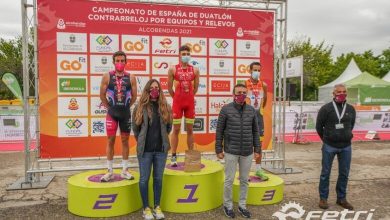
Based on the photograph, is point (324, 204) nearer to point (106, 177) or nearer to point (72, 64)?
point (106, 177)

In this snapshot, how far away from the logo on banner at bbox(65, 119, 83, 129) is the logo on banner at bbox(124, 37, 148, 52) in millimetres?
1748

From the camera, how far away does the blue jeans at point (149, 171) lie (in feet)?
15.8

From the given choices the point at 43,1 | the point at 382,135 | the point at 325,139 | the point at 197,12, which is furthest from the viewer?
the point at 382,135

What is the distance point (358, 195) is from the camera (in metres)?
6.34

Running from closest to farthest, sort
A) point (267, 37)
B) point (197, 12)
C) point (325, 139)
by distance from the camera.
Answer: point (325, 139) → point (197, 12) → point (267, 37)

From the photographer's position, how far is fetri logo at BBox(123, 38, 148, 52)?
732 cm

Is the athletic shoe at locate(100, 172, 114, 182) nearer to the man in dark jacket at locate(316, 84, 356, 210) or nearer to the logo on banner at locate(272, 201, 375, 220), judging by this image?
the logo on banner at locate(272, 201, 375, 220)

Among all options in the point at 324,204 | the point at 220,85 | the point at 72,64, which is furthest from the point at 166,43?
the point at 324,204

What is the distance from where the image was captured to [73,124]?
7.18m

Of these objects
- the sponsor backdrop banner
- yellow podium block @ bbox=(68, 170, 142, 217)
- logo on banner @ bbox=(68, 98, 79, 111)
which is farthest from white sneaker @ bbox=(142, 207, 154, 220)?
logo on banner @ bbox=(68, 98, 79, 111)

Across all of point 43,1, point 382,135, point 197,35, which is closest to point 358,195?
point 197,35

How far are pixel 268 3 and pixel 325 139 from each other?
3811mm

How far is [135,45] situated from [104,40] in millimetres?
611

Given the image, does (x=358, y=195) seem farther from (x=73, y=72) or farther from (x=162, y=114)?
(x=73, y=72)
